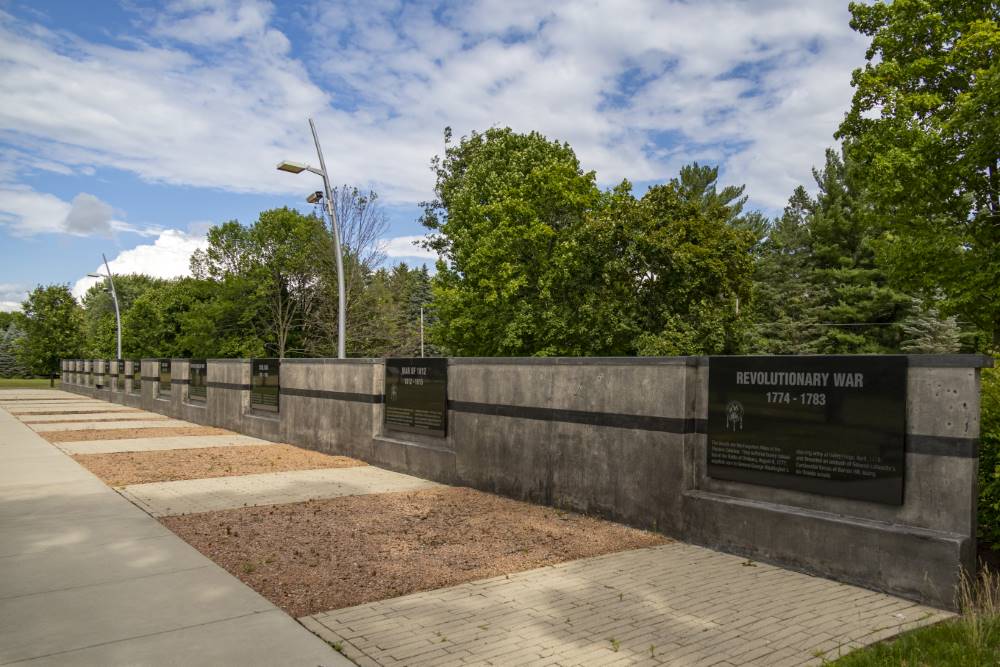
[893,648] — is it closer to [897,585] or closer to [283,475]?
[897,585]

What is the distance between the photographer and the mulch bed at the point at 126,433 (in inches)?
636

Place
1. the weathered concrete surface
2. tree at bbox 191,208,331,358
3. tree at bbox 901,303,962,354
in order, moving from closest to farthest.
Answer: the weathered concrete surface
tree at bbox 901,303,962,354
tree at bbox 191,208,331,358

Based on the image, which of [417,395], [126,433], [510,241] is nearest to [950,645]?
[417,395]

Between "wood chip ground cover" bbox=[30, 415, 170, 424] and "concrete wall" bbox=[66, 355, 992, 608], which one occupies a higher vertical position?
"concrete wall" bbox=[66, 355, 992, 608]

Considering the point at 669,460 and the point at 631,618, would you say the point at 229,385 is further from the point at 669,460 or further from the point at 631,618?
the point at 631,618

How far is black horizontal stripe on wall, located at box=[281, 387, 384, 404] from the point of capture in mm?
12148

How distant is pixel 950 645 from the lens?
4184mm

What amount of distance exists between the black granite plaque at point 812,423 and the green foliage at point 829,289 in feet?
132

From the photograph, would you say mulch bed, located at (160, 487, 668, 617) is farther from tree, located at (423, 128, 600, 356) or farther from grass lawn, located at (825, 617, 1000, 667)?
tree, located at (423, 128, 600, 356)

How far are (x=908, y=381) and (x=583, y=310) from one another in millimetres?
25993

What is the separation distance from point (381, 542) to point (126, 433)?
1323 cm

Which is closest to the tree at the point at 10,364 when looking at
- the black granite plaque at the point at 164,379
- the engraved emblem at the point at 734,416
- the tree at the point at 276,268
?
the tree at the point at 276,268

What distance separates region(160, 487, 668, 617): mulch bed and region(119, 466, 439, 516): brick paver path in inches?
20.7

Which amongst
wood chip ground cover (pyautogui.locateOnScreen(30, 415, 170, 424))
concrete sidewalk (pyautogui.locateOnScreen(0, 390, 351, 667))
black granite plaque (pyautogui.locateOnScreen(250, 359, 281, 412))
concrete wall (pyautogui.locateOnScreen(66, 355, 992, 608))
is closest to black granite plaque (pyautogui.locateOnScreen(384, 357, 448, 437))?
concrete wall (pyautogui.locateOnScreen(66, 355, 992, 608))
